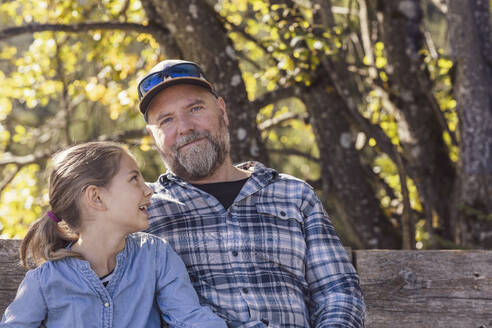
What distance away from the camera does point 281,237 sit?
2479mm

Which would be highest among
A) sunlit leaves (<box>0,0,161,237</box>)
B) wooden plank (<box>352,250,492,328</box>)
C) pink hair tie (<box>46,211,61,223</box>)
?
sunlit leaves (<box>0,0,161,237</box>)

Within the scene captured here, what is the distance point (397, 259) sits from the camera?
9.24 feet

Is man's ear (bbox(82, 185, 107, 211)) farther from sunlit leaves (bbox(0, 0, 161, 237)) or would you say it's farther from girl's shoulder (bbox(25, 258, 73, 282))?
sunlit leaves (bbox(0, 0, 161, 237))

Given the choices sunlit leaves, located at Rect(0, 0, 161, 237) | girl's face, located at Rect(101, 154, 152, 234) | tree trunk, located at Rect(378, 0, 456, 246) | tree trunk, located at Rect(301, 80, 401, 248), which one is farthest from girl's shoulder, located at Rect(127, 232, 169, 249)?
tree trunk, located at Rect(378, 0, 456, 246)

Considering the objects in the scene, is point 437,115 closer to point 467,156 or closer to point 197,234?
point 467,156

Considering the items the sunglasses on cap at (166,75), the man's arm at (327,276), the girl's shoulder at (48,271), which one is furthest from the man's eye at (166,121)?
the girl's shoulder at (48,271)

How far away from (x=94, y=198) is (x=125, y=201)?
4.0 inches

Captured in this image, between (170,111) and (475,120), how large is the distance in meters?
2.03

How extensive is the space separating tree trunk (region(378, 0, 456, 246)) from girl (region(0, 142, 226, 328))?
2739 millimetres

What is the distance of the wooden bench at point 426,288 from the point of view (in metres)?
2.75

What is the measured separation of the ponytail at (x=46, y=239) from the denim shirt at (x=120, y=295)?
5cm

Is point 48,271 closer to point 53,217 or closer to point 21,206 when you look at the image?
point 53,217

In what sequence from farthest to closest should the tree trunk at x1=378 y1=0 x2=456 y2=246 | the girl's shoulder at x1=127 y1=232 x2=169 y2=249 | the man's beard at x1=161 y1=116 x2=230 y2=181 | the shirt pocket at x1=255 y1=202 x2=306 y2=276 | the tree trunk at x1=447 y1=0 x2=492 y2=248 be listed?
the tree trunk at x1=378 y1=0 x2=456 y2=246, the tree trunk at x1=447 y1=0 x2=492 y2=248, the man's beard at x1=161 y1=116 x2=230 y2=181, the shirt pocket at x1=255 y1=202 x2=306 y2=276, the girl's shoulder at x1=127 y1=232 x2=169 y2=249

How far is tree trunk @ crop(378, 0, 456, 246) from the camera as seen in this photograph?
4.55 meters
